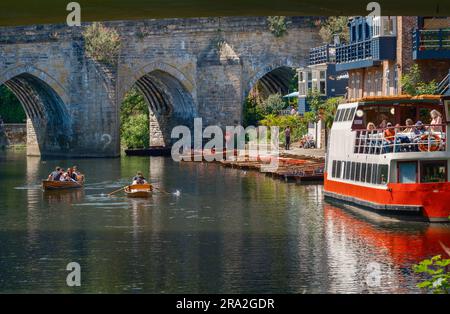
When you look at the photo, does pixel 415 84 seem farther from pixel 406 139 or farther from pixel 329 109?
pixel 406 139

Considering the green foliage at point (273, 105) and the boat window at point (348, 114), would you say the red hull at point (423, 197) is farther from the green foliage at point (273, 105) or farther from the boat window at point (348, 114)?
the green foliage at point (273, 105)

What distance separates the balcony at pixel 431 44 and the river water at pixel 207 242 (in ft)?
28.9

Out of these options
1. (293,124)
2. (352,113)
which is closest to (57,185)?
(352,113)

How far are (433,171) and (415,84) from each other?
20.0 m

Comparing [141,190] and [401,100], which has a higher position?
[401,100]

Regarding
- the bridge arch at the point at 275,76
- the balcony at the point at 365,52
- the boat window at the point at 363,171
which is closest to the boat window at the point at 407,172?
the boat window at the point at 363,171

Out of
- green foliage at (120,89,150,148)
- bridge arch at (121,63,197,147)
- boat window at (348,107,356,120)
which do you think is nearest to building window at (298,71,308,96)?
bridge arch at (121,63,197,147)

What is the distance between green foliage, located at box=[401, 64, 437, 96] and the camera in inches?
2415

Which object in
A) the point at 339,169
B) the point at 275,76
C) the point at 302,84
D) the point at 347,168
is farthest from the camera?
the point at 275,76

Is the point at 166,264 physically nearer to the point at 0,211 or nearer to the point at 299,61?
the point at 0,211

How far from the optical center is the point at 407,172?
43.7 m

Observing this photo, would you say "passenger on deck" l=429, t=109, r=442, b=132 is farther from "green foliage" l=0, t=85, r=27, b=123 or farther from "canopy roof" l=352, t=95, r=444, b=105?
"green foliage" l=0, t=85, r=27, b=123

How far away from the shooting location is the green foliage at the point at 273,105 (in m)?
97.0
